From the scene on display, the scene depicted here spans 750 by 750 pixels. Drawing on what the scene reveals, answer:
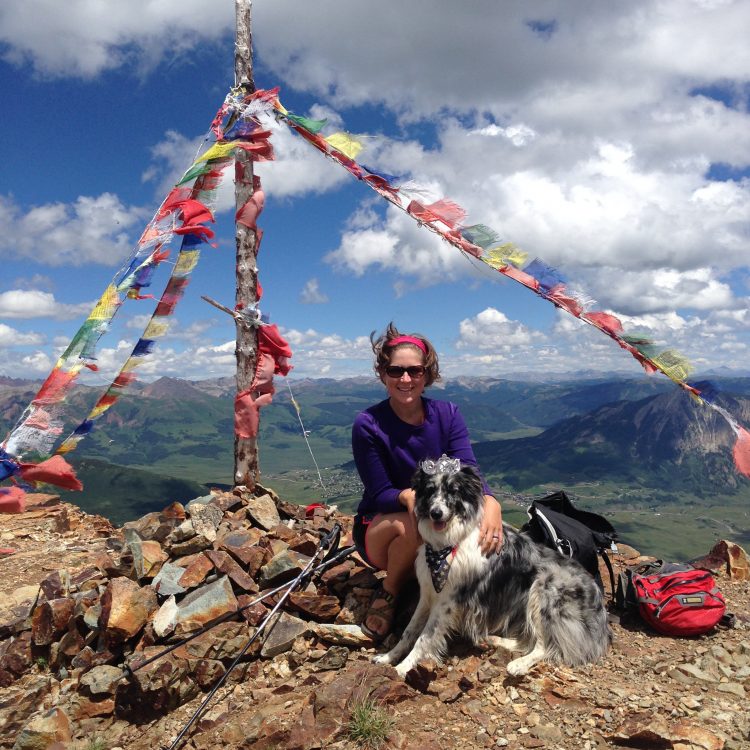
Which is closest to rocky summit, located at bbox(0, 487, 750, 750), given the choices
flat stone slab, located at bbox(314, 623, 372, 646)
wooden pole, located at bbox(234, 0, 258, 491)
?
flat stone slab, located at bbox(314, 623, 372, 646)

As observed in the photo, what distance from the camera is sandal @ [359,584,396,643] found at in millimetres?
4973

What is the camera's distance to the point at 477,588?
14.8 ft

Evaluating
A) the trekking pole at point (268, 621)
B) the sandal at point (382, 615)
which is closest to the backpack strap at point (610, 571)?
the sandal at point (382, 615)

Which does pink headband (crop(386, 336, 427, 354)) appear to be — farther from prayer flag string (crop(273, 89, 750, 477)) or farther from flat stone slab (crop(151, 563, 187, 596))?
flat stone slab (crop(151, 563, 187, 596))

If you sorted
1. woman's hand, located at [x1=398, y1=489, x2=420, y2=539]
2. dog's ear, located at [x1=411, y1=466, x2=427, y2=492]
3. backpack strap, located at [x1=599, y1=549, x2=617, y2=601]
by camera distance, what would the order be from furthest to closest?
backpack strap, located at [x1=599, y1=549, x2=617, y2=601], woman's hand, located at [x1=398, y1=489, x2=420, y2=539], dog's ear, located at [x1=411, y1=466, x2=427, y2=492]

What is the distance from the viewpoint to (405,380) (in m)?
4.72

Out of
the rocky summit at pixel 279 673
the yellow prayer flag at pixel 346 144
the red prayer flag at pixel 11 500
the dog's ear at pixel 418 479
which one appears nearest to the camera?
the rocky summit at pixel 279 673

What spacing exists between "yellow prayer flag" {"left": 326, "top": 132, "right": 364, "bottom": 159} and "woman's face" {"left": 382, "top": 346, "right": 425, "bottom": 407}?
3.16 meters

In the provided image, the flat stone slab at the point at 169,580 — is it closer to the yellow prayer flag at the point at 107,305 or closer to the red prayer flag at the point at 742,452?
the yellow prayer flag at the point at 107,305

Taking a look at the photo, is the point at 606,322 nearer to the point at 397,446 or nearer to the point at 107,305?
the point at 397,446

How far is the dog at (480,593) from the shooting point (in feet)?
14.3

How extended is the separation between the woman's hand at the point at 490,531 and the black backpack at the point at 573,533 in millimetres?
918

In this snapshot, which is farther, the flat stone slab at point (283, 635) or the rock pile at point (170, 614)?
the flat stone slab at point (283, 635)

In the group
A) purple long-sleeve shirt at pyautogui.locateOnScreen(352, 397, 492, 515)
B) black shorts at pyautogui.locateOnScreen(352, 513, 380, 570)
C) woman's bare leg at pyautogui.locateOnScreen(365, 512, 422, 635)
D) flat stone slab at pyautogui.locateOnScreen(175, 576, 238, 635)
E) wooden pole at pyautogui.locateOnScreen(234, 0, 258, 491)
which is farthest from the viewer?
wooden pole at pyautogui.locateOnScreen(234, 0, 258, 491)
